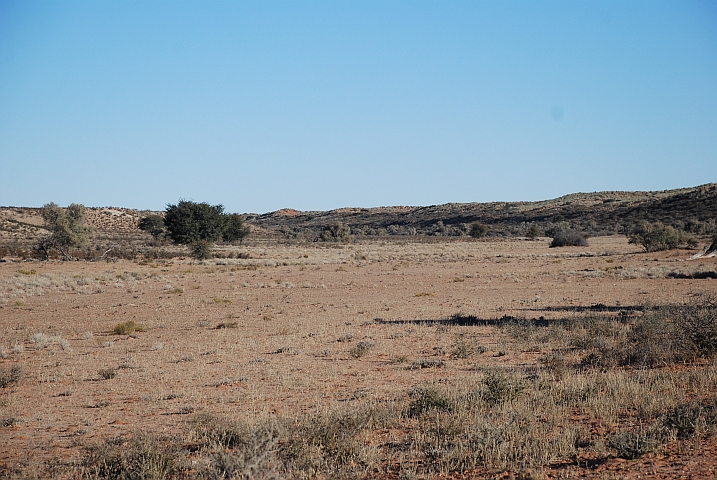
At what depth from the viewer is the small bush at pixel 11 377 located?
12.1m

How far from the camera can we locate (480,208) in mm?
165250

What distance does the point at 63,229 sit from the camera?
5378 cm

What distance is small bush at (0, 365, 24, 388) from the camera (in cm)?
1207

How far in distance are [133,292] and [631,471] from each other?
2930 centimetres

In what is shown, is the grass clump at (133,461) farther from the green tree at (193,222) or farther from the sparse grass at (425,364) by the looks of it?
the green tree at (193,222)

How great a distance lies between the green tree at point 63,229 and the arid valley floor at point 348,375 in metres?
23.7

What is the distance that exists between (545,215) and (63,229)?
109411 millimetres

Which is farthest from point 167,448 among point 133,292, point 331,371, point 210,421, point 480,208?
point 480,208

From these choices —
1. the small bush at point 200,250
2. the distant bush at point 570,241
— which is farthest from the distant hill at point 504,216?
the small bush at point 200,250

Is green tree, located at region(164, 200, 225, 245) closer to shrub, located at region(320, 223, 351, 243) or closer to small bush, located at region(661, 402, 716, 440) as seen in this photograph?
shrub, located at region(320, 223, 351, 243)

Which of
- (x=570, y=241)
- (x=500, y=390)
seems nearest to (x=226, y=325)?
(x=500, y=390)

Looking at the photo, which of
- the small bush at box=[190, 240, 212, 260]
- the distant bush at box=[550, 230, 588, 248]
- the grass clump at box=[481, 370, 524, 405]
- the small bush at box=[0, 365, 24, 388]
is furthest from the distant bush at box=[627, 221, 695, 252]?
the small bush at box=[0, 365, 24, 388]

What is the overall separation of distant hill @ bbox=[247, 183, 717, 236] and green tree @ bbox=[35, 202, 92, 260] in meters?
61.3

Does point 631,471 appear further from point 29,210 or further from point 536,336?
point 29,210
